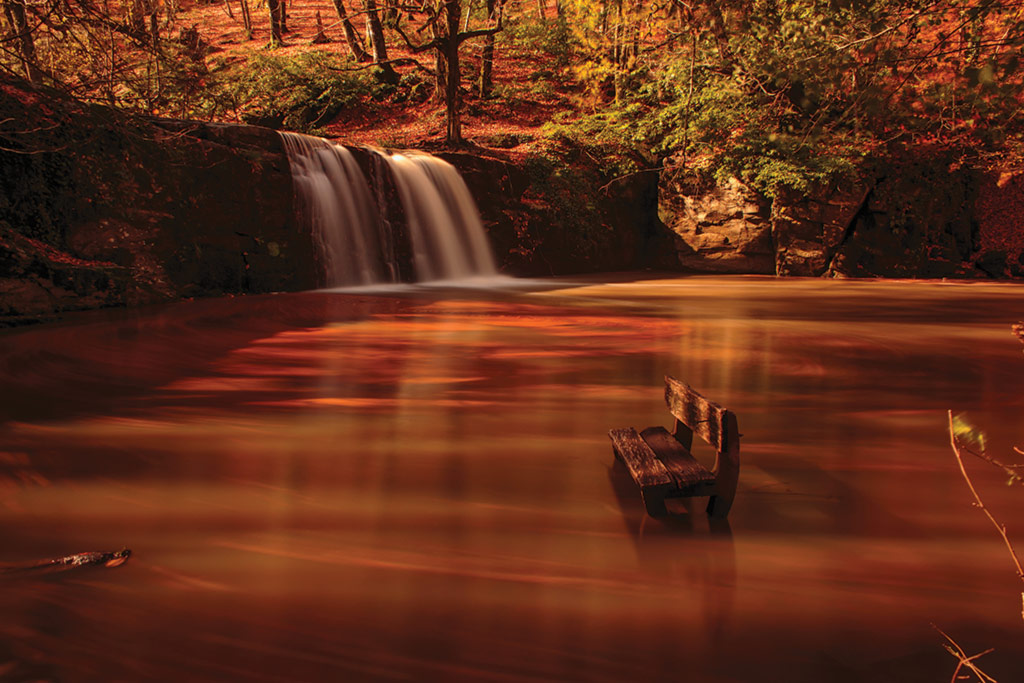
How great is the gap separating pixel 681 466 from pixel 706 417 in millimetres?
268

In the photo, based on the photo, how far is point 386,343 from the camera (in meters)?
8.43

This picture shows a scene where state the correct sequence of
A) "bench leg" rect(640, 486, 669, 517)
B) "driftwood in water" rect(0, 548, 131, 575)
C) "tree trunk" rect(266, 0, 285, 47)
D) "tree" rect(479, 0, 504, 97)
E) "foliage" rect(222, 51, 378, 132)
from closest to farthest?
"driftwood in water" rect(0, 548, 131, 575) → "bench leg" rect(640, 486, 669, 517) → "foliage" rect(222, 51, 378, 132) → "tree" rect(479, 0, 504, 97) → "tree trunk" rect(266, 0, 285, 47)

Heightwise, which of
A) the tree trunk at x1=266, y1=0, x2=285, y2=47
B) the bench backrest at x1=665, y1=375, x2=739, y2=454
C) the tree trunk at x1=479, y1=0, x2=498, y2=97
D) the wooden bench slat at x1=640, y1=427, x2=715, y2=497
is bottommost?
the wooden bench slat at x1=640, y1=427, x2=715, y2=497

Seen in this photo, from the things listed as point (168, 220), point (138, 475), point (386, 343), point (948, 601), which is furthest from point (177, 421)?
point (168, 220)

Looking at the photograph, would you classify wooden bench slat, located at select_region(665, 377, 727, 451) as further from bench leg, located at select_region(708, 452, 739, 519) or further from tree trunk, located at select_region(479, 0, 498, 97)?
tree trunk, located at select_region(479, 0, 498, 97)

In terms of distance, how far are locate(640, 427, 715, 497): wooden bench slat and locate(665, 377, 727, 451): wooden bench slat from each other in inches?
5.1

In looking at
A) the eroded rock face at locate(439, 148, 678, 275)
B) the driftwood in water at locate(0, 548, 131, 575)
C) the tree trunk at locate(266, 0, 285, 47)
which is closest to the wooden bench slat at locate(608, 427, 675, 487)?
the driftwood in water at locate(0, 548, 131, 575)

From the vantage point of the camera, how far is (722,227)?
1984 centimetres

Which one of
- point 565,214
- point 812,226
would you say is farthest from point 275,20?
point 812,226

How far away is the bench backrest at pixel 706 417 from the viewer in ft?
10.2

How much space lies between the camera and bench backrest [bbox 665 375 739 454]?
312 centimetres

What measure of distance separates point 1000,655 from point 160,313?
10.2m

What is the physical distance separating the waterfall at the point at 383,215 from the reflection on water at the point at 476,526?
7.40 m

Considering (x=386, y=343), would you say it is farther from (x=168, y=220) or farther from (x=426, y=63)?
(x=426, y=63)
